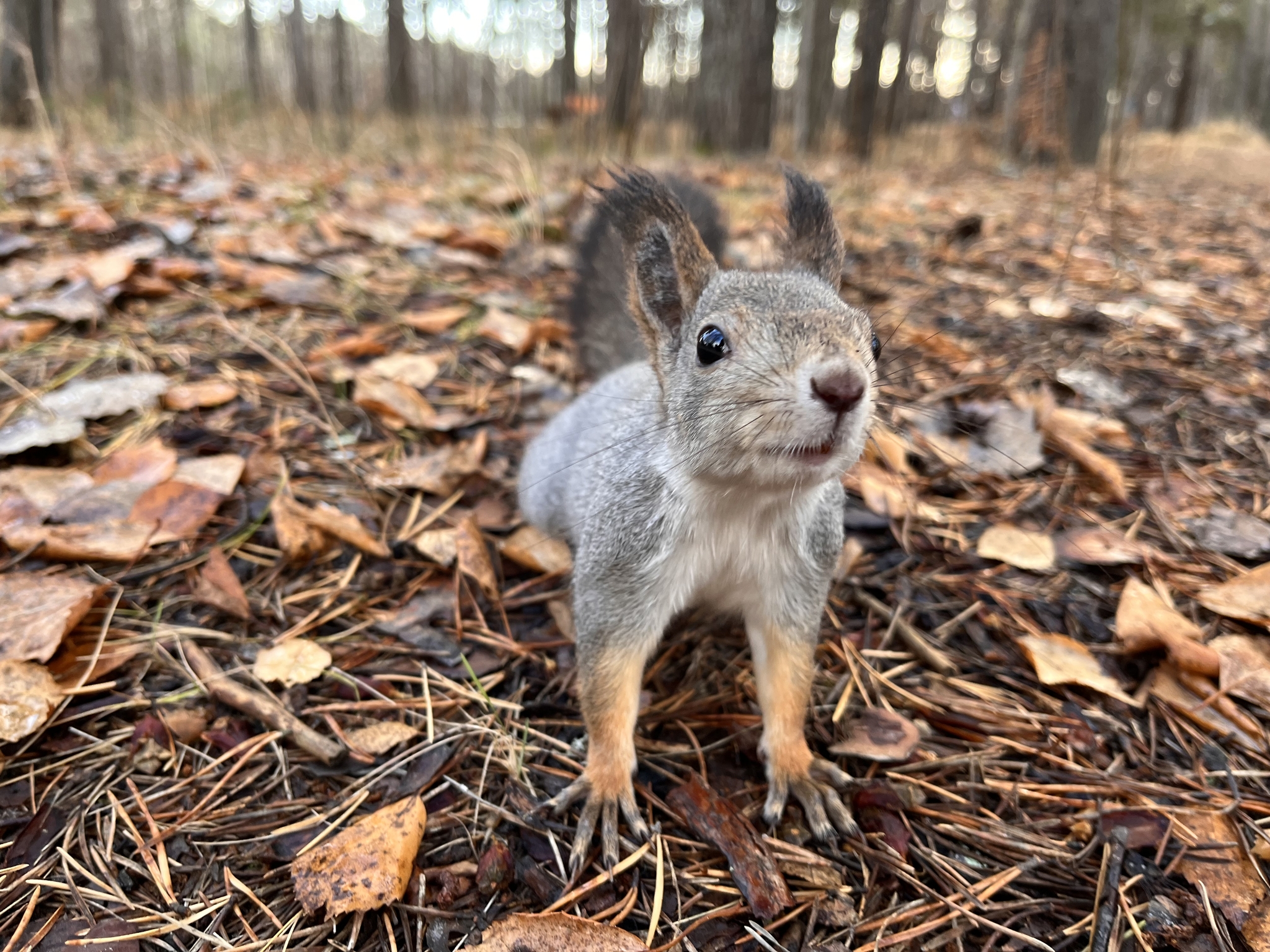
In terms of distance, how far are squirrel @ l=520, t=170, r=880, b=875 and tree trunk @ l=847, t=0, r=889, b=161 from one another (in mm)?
7075

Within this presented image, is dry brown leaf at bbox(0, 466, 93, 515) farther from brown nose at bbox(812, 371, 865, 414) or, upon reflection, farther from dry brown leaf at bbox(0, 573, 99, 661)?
brown nose at bbox(812, 371, 865, 414)

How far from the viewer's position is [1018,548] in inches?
81.0

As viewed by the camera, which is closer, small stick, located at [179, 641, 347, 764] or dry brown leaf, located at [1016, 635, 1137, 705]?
small stick, located at [179, 641, 347, 764]

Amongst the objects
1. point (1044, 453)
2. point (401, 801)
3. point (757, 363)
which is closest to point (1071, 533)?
point (1044, 453)

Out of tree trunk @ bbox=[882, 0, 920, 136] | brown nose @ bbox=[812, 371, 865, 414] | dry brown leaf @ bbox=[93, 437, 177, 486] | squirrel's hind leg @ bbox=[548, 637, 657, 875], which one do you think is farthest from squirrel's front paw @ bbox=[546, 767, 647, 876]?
tree trunk @ bbox=[882, 0, 920, 136]

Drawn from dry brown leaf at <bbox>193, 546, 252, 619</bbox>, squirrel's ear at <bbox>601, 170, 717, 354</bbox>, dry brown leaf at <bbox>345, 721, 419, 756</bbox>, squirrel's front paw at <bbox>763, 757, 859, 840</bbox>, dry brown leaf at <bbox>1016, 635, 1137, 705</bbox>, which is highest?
squirrel's ear at <bbox>601, 170, 717, 354</bbox>

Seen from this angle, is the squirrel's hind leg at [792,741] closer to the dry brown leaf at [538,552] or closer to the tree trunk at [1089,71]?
the dry brown leaf at [538,552]

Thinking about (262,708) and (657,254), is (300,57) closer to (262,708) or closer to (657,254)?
(657,254)

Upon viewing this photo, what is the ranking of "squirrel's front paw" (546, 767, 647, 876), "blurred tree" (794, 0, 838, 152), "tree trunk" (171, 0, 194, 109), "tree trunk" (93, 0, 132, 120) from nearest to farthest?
1. "squirrel's front paw" (546, 767, 647, 876)
2. "blurred tree" (794, 0, 838, 152)
3. "tree trunk" (171, 0, 194, 109)
4. "tree trunk" (93, 0, 132, 120)

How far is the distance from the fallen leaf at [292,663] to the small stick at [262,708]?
0.17ft

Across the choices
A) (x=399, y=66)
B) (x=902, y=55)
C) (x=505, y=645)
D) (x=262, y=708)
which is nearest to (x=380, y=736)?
(x=262, y=708)

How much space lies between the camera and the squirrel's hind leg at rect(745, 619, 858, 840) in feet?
4.81

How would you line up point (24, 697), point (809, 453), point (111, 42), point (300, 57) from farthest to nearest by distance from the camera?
point (111, 42), point (300, 57), point (24, 697), point (809, 453)

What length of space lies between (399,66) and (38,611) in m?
9.21
